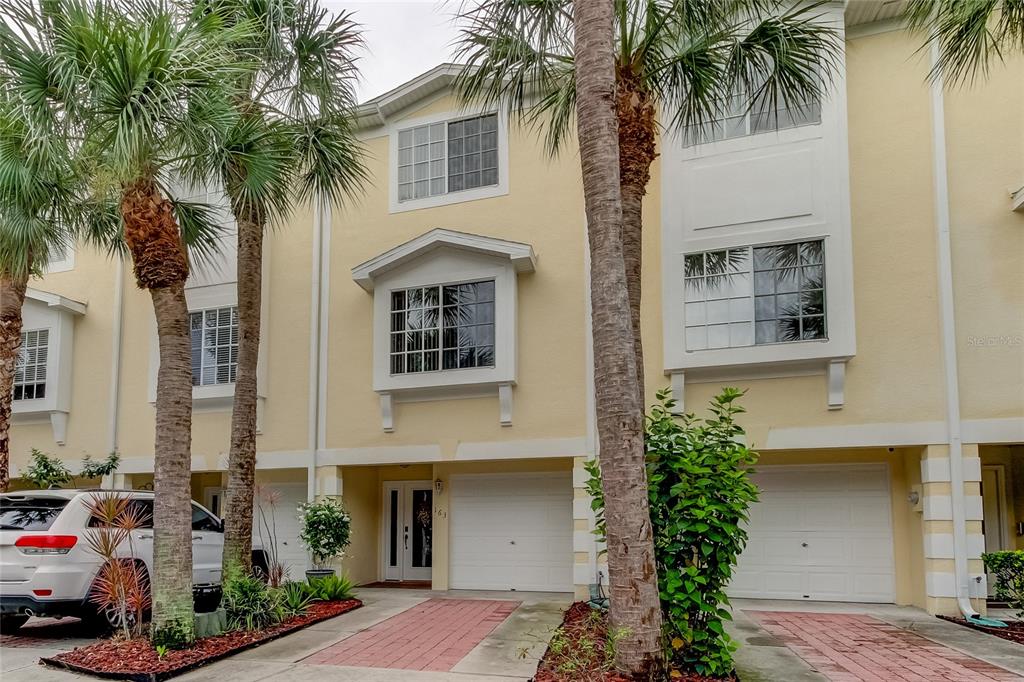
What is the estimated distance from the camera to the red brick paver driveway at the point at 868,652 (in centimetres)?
741

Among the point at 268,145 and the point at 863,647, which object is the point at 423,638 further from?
the point at 268,145

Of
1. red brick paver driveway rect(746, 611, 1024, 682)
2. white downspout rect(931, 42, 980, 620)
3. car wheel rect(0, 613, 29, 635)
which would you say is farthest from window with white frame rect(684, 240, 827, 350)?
car wheel rect(0, 613, 29, 635)

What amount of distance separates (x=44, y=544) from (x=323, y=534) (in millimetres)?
4569

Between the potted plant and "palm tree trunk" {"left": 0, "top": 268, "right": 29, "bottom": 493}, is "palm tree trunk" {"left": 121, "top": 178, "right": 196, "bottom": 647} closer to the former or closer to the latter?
the potted plant

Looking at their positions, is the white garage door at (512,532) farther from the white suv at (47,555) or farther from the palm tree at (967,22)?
the palm tree at (967,22)

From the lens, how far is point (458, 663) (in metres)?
8.02

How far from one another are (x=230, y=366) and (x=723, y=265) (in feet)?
31.1

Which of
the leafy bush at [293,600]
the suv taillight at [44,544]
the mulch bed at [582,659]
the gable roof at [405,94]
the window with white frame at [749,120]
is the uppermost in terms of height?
the gable roof at [405,94]

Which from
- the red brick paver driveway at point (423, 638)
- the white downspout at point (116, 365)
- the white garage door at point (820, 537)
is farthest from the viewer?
the white downspout at point (116, 365)

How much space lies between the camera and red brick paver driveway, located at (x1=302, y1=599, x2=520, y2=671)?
812cm

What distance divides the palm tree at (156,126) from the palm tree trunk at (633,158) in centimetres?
444

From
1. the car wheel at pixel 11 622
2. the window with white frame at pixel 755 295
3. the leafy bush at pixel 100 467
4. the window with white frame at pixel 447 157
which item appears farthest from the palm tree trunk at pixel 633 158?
the leafy bush at pixel 100 467

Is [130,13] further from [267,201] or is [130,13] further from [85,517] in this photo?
[85,517]

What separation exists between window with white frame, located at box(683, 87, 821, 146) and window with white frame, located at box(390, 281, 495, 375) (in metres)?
4.35
